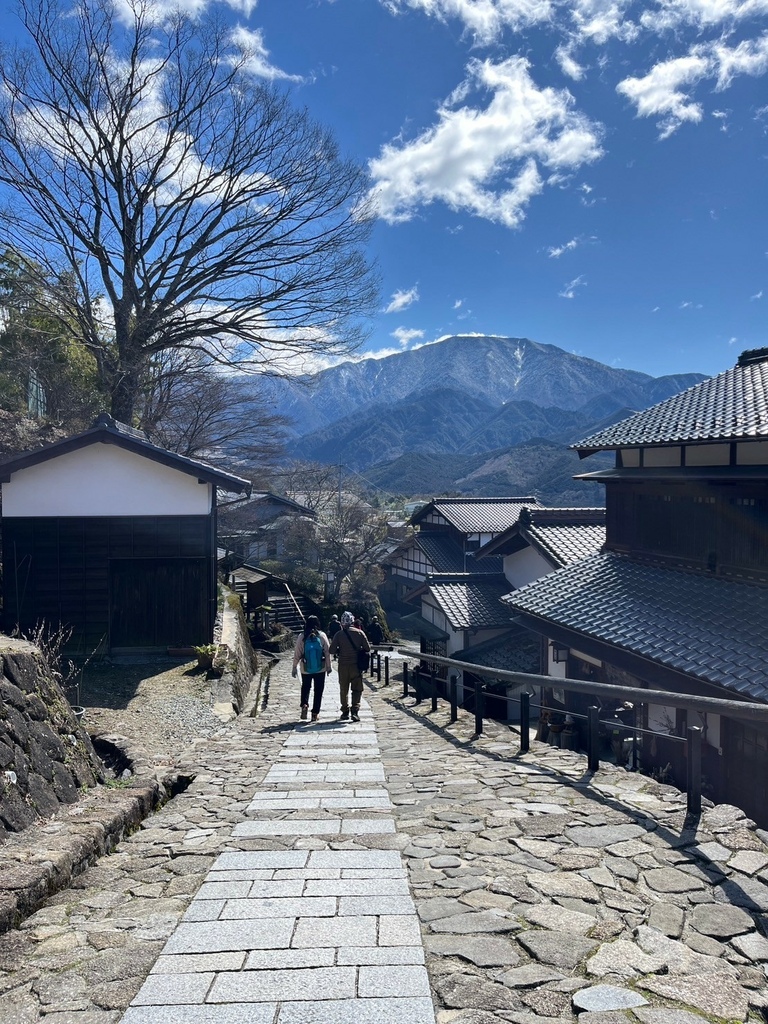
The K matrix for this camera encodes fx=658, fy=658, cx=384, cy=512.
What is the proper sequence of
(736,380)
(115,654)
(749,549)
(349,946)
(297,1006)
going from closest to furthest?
(297,1006) < (349,946) < (749,549) < (736,380) < (115,654)

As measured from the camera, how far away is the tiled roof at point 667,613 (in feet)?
26.6

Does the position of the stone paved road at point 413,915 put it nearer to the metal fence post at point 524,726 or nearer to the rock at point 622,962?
the rock at point 622,962

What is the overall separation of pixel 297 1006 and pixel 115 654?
13.1 metres

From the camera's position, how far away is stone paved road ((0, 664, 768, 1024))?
2684 millimetres

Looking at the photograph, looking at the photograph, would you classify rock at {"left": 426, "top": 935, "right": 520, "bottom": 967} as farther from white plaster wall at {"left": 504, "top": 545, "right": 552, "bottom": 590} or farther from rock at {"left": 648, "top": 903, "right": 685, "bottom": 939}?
white plaster wall at {"left": 504, "top": 545, "right": 552, "bottom": 590}

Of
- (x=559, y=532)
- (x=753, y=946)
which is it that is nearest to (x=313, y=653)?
(x=753, y=946)

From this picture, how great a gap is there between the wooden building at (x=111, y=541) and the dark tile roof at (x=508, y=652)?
8.12 meters

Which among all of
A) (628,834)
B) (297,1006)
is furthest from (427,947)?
(628,834)

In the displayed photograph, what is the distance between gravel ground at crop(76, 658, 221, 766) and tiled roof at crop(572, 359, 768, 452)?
8810mm

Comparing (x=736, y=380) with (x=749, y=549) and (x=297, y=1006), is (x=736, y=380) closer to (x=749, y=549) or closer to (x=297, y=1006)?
(x=749, y=549)

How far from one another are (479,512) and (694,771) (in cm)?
3032

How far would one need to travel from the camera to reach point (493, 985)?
2.79m

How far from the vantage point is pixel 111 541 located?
14.2m

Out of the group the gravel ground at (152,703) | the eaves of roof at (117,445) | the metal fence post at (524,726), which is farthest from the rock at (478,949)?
the eaves of roof at (117,445)
